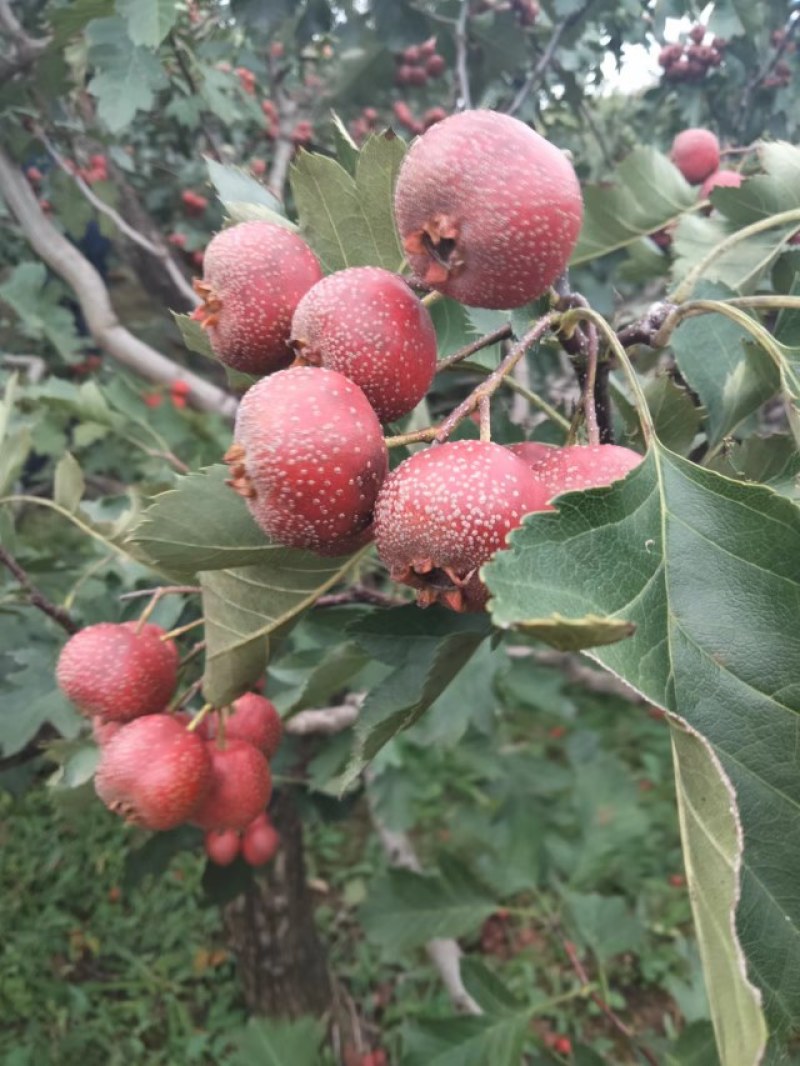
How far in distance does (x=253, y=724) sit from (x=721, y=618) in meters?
0.72

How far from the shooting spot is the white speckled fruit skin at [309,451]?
586 millimetres

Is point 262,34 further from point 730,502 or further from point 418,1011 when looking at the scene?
point 418,1011

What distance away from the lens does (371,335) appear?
2.10ft

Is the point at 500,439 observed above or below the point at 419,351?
below

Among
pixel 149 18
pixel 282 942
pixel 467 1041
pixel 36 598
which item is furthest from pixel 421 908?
pixel 149 18

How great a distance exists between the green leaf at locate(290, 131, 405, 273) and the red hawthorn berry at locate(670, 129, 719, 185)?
1.06 m

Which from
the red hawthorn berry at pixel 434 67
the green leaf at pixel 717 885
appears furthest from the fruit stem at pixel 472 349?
the red hawthorn berry at pixel 434 67

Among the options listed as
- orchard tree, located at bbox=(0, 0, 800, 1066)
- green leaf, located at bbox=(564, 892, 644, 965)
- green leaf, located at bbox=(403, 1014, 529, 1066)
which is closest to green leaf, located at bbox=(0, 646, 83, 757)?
orchard tree, located at bbox=(0, 0, 800, 1066)

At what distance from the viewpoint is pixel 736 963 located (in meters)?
0.43

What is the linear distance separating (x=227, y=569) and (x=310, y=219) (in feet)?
1.12

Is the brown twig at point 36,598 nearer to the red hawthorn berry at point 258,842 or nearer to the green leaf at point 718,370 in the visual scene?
the red hawthorn berry at point 258,842

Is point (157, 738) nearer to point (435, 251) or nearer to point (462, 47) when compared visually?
point (435, 251)

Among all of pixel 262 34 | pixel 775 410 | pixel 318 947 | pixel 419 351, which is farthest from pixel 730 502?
pixel 318 947

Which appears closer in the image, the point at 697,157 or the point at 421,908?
the point at 697,157
